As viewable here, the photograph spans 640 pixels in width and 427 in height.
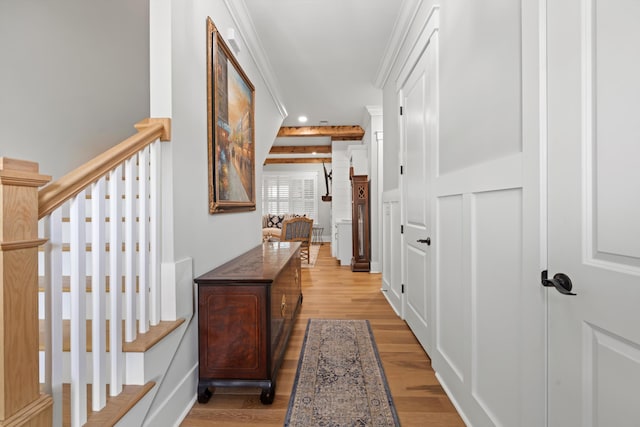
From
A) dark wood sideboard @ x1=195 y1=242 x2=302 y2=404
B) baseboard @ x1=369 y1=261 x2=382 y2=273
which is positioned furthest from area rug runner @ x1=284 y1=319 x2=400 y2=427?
baseboard @ x1=369 y1=261 x2=382 y2=273

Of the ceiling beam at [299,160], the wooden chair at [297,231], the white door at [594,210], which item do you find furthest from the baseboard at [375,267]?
the ceiling beam at [299,160]

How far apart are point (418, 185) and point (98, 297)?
6.77 ft

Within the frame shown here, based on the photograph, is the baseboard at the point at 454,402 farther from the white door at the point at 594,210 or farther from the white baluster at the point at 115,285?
the white baluster at the point at 115,285

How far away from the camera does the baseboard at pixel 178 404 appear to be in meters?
1.34

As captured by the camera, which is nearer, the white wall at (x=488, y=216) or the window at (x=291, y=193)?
the white wall at (x=488, y=216)

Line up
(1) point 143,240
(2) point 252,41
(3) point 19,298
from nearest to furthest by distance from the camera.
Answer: (3) point 19,298 → (1) point 143,240 → (2) point 252,41

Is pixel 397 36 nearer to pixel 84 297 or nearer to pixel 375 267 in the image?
pixel 84 297

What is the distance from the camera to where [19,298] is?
2.41ft

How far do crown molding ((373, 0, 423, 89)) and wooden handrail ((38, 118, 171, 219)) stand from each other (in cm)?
205

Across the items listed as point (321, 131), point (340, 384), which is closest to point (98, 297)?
point (340, 384)

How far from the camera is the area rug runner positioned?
1506 mm

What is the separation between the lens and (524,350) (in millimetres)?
1040

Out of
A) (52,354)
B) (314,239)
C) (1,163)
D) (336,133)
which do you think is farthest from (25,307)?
(314,239)

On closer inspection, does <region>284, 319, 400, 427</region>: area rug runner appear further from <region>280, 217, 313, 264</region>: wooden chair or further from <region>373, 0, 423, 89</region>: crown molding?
Answer: <region>280, 217, 313, 264</region>: wooden chair
